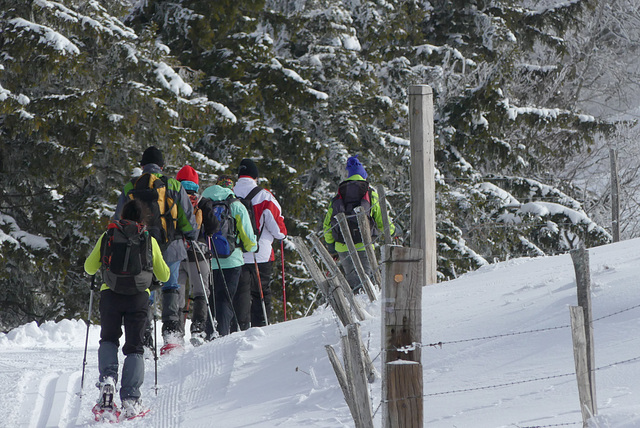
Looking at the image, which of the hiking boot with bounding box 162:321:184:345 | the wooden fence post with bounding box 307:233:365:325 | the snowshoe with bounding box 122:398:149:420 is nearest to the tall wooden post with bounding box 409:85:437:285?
the wooden fence post with bounding box 307:233:365:325

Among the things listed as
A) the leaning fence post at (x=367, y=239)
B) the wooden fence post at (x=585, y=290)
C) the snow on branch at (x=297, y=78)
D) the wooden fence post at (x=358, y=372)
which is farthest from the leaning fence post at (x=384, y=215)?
the snow on branch at (x=297, y=78)

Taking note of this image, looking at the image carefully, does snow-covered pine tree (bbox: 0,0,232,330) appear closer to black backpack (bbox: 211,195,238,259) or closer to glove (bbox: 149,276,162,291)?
black backpack (bbox: 211,195,238,259)

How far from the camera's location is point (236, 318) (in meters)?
8.19

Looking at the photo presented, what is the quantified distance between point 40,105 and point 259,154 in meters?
5.12

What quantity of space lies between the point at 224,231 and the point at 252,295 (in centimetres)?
120

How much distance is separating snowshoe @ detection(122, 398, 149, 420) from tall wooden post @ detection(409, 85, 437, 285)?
2.96 meters

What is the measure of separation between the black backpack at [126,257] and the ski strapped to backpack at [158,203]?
1.29 metres

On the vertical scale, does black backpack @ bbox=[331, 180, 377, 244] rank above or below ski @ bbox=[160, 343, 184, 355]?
above

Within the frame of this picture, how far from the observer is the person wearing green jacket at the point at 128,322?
17.6 ft

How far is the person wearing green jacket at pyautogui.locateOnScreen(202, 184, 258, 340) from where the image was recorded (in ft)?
25.4

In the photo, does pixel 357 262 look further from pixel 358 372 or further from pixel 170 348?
pixel 358 372

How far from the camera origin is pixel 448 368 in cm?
465

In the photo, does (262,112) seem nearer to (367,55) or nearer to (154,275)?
(367,55)

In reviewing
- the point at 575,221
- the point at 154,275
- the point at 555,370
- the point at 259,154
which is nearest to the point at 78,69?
the point at 259,154
